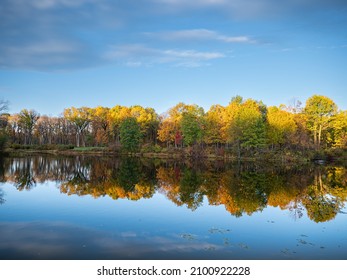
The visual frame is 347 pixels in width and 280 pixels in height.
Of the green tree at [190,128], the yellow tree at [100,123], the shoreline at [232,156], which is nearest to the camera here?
the shoreline at [232,156]

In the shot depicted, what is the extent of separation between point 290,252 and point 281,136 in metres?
51.3

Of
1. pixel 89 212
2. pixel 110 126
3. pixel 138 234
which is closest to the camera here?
pixel 138 234

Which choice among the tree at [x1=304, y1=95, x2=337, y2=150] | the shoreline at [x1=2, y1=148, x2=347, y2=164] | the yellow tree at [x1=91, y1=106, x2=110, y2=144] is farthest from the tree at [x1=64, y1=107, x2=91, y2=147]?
the tree at [x1=304, y1=95, x2=337, y2=150]

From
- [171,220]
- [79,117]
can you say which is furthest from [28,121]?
[171,220]

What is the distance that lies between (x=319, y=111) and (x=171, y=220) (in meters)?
58.4

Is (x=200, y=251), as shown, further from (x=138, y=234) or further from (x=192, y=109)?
(x=192, y=109)

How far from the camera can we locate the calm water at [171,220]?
11.1 m

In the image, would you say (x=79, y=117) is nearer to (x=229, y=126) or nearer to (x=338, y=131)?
(x=229, y=126)

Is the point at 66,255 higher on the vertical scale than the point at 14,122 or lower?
lower

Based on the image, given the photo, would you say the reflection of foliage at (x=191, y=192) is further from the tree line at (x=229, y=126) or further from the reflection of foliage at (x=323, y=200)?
the tree line at (x=229, y=126)

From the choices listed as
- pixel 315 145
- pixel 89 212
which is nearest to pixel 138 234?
pixel 89 212

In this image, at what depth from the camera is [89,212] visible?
16.8 m

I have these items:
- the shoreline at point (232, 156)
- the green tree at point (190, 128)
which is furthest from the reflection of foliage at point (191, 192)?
the green tree at point (190, 128)

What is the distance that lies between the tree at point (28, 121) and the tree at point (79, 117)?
10.2 metres
